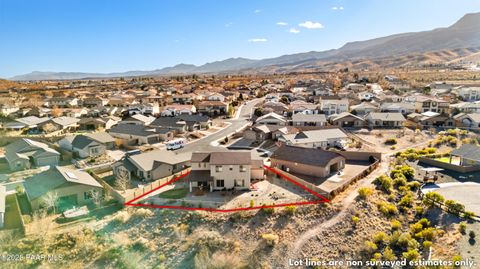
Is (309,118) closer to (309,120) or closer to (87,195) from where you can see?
(309,120)

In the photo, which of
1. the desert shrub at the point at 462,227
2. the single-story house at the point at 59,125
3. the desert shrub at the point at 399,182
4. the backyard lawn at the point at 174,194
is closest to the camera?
the desert shrub at the point at 462,227

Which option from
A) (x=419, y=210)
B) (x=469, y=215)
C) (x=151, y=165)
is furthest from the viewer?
(x=151, y=165)

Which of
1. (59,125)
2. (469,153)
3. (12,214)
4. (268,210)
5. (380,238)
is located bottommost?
(380,238)

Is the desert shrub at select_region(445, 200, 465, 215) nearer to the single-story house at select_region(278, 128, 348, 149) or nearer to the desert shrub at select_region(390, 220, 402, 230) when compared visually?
the desert shrub at select_region(390, 220, 402, 230)

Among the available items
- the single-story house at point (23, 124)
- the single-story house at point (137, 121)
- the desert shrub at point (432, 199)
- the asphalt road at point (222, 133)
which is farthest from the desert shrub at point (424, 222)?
the single-story house at point (23, 124)

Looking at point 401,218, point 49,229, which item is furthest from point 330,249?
point 49,229

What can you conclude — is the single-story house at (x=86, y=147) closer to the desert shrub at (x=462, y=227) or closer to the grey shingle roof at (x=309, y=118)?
the grey shingle roof at (x=309, y=118)

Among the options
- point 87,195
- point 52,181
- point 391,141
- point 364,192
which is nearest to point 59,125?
point 52,181
